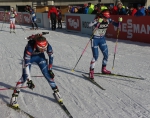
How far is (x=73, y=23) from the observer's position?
16.8m

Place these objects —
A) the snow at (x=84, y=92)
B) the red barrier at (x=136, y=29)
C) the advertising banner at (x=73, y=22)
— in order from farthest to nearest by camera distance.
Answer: the advertising banner at (x=73, y=22) → the red barrier at (x=136, y=29) → the snow at (x=84, y=92)

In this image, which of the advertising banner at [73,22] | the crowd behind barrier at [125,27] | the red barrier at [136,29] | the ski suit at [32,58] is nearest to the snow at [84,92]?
the ski suit at [32,58]

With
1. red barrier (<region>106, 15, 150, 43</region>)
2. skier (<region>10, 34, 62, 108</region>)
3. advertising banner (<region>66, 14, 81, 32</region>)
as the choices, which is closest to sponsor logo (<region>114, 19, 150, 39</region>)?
red barrier (<region>106, 15, 150, 43</region>)

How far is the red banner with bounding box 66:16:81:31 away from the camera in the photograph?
52.7 ft

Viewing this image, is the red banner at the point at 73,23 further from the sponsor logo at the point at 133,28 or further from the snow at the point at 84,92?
the snow at the point at 84,92

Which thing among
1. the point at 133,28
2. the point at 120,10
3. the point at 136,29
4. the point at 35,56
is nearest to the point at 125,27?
the point at 133,28

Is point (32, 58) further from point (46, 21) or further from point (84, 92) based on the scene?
point (46, 21)

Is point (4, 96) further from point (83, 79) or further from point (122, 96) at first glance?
point (122, 96)

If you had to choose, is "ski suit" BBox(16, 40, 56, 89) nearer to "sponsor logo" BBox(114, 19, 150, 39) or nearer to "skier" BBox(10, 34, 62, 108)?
"skier" BBox(10, 34, 62, 108)

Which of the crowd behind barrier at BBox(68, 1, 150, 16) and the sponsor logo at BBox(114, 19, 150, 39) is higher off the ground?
the crowd behind barrier at BBox(68, 1, 150, 16)

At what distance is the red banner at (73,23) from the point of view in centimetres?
1605

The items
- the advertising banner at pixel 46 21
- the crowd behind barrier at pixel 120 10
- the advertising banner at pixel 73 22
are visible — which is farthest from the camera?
the advertising banner at pixel 46 21

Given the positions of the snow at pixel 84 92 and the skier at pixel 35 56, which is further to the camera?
the snow at pixel 84 92

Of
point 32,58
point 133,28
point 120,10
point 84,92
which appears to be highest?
point 120,10
